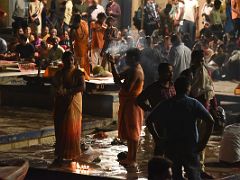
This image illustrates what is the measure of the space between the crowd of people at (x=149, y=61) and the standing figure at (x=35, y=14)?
0.03 meters

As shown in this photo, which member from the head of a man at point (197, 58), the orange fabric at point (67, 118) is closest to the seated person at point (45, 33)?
the orange fabric at point (67, 118)

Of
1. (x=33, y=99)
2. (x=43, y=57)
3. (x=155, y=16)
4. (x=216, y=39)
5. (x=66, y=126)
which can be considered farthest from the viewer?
(x=155, y=16)

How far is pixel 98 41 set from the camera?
2178 centimetres

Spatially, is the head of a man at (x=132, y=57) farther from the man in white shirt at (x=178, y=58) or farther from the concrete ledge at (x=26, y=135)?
the man in white shirt at (x=178, y=58)

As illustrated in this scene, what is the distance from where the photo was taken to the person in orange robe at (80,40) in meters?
19.5

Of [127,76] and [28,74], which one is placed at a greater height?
[127,76]

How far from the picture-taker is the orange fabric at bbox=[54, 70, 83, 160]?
12492 mm

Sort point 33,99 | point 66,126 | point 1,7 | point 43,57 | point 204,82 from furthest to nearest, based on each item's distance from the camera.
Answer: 1. point 1,7
2. point 43,57
3. point 33,99
4. point 66,126
5. point 204,82

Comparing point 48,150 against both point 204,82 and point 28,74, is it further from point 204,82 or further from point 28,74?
point 28,74

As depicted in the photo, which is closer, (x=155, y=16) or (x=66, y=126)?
(x=66, y=126)

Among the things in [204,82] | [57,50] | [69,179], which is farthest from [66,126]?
[57,50]

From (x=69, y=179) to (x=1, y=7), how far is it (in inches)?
744

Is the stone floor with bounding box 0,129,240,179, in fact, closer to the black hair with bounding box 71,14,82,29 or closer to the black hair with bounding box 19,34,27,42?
the black hair with bounding box 71,14,82,29

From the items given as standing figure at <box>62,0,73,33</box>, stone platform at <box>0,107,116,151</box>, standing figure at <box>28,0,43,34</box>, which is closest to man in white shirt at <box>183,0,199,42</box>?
standing figure at <box>62,0,73,33</box>
